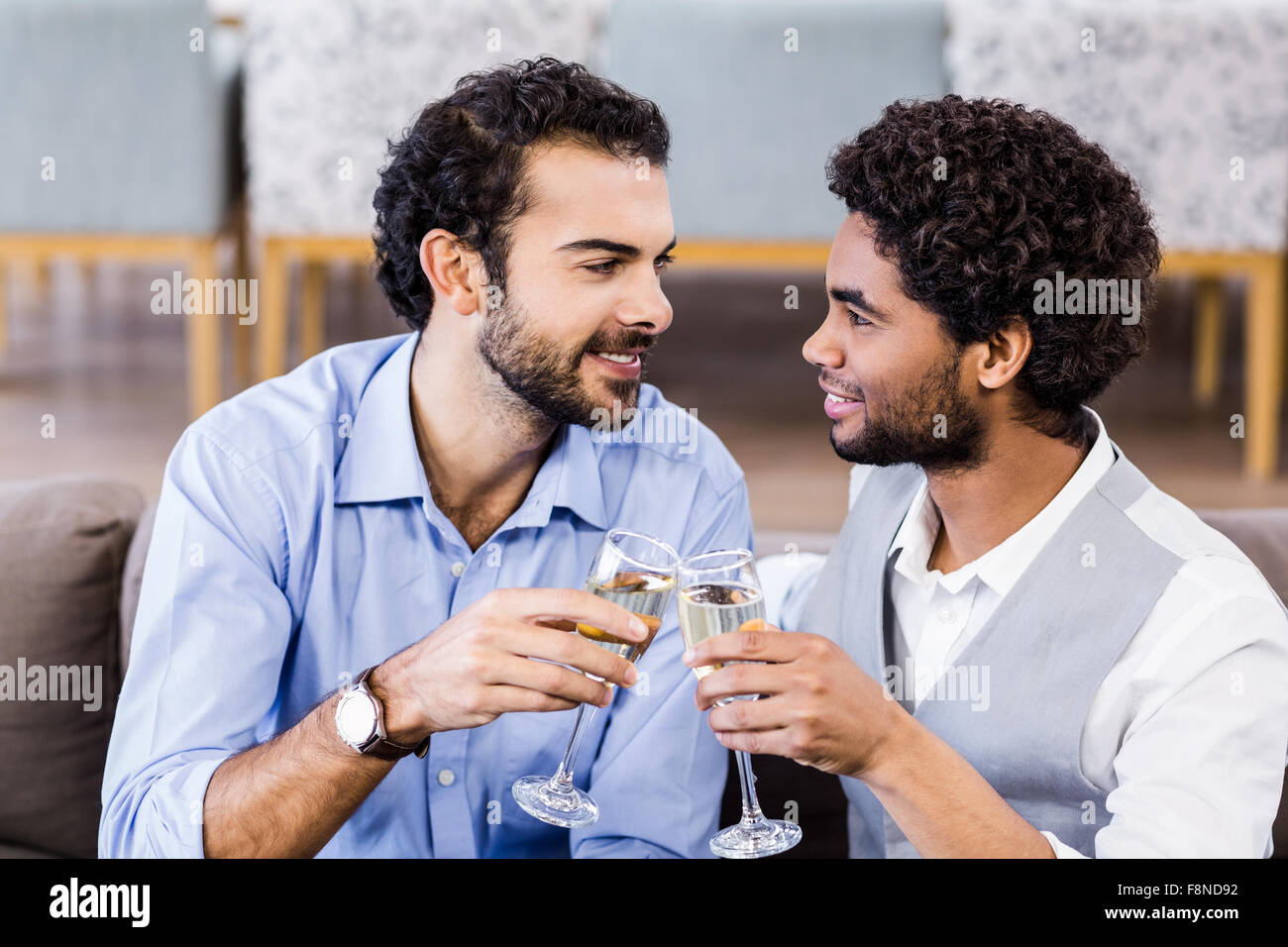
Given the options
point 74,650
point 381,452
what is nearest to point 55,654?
point 74,650

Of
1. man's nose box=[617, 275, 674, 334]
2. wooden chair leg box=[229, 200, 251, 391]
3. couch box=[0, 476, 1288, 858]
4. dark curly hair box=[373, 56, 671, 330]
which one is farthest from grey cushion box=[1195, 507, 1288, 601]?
wooden chair leg box=[229, 200, 251, 391]

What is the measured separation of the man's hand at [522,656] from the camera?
101 cm

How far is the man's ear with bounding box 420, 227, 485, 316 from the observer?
1.46m

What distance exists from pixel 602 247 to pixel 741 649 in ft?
1.76

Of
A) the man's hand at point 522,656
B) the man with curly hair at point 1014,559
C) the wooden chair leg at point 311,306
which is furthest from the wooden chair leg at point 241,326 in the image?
the man's hand at point 522,656

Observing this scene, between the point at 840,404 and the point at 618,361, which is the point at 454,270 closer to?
the point at 618,361

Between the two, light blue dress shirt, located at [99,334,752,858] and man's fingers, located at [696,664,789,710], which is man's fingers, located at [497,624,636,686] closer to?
man's fingers, located at [696,664,789,710]

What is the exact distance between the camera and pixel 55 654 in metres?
1.45

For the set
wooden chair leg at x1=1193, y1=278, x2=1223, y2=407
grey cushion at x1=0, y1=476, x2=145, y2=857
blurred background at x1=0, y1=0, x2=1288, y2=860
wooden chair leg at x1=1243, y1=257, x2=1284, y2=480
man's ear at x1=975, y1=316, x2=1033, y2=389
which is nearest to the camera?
man's ear at x1=975, y1=316, x2=1033, y2=389

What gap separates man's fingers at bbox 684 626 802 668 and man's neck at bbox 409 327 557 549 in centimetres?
46

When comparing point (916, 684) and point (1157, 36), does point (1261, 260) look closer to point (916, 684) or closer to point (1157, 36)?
point (1157, 36)

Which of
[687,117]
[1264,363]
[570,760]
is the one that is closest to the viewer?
[570,760]

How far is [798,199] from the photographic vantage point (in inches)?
101
